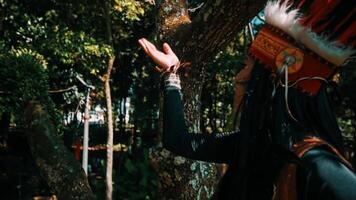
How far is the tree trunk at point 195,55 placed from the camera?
291 centimetres

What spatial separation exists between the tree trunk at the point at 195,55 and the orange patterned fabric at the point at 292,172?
1594 mm

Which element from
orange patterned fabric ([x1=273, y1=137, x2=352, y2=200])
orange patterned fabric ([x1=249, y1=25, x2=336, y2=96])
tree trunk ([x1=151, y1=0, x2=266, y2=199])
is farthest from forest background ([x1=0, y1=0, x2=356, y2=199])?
orange patterned fabric ([x1=273, y1=137, x2=352, y2=200])

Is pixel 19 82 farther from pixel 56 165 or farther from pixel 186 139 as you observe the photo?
pixel 186 139

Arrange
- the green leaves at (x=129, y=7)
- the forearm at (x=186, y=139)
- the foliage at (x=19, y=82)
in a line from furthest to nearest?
the green leaves at (x=129, y=7) → the foliage at (x=19, y=82) → the forearm at (x=186, y=139)

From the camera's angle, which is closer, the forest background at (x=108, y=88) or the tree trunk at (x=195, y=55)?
the tree trunk at (x=195, y=55)

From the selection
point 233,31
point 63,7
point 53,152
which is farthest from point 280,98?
point 63,7

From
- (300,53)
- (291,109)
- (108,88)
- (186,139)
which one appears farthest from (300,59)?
(108,88)

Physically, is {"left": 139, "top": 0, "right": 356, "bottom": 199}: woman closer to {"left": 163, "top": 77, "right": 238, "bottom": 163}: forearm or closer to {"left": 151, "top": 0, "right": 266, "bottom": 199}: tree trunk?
{"left": 163, "top": 77, "right": 238, "bottom": 163}: forearm

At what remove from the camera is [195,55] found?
9.77 ft

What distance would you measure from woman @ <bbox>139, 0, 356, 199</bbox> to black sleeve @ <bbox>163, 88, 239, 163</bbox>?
119 millimetres

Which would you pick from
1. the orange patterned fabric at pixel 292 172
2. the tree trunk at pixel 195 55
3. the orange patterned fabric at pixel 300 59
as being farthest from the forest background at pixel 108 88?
the orange patterned fabric at pixel 292 172

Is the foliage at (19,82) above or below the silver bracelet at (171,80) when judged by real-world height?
above

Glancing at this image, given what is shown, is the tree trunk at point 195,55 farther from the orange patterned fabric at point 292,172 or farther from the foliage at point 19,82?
the foliage at point 19,82

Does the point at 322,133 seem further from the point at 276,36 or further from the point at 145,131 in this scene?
the point at 145,131
